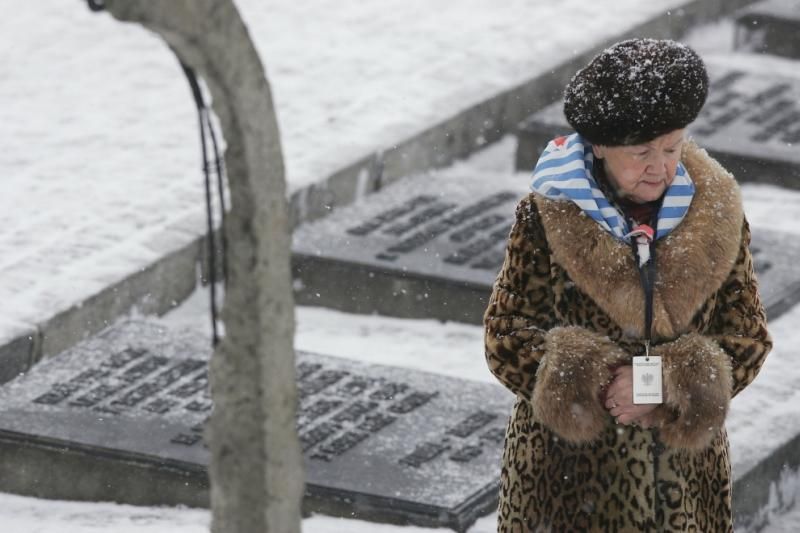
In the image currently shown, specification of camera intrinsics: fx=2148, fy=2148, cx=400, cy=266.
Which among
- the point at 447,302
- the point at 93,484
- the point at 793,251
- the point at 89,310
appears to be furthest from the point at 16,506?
the point at 793,251

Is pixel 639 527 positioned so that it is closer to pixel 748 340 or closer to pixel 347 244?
pixel 748 340

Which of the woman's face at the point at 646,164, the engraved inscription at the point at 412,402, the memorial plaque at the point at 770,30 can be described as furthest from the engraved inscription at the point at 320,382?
the memorial plaque at the point at 770,30

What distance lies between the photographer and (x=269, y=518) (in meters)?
3.62

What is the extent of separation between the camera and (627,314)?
173 inches

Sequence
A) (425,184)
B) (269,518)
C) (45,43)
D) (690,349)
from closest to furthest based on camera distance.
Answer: (269,518) → (690,349) → (425,184) → (45,43)

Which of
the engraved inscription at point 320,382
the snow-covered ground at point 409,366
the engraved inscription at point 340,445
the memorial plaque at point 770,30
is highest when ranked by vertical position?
the engraved inscription at point 340,445

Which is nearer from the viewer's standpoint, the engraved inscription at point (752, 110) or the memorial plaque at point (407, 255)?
the memorial plaque at point (407, 255)

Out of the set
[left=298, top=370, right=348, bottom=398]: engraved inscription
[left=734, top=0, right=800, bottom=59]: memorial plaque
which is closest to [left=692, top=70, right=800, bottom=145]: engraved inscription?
[left=734, top=0, right=800, bottom=59]: memorial plaque

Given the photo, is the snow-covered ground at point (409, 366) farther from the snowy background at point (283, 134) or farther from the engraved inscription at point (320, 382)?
the engraved inscription at point (320, 382)

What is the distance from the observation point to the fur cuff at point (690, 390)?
Result: 439cm

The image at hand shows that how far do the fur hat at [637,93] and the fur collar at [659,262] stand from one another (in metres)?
0.19

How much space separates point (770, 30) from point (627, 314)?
6.95m

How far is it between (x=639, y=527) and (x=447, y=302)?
3.30 meters

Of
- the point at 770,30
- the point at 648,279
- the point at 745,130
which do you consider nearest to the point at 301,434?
the point at 648,279
